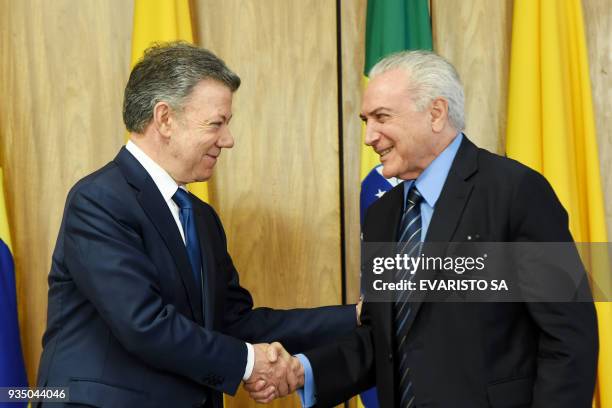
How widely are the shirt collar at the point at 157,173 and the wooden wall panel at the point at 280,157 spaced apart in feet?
4.06

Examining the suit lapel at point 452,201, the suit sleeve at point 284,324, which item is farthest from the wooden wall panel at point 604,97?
the suit lapel at point 452,201

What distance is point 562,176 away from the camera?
11.4 feet

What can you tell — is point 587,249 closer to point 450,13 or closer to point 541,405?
point 450,13

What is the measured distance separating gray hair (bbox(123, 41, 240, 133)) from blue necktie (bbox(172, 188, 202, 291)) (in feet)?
0.83

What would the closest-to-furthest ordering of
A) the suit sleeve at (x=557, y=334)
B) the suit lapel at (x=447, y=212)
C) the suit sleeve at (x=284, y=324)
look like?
1. the suit sleeve at (x=557, y=334)
2. the suit lapel at (x=447, y=212)
3. the suit sleeve at (x=284, y=324)

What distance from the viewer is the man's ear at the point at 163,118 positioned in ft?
8.08

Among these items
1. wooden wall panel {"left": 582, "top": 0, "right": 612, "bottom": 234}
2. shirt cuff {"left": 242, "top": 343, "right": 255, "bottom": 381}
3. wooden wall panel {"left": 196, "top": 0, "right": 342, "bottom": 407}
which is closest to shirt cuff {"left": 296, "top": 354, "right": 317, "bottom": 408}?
shirt cuff {"left": 242, "top": 343, "right": 255, "bottom": 381}

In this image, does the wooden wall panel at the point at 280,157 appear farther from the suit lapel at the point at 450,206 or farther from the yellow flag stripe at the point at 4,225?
the suit lapel at the point at 450,206

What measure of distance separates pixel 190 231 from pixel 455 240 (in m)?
0.85

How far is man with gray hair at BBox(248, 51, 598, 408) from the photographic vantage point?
79.4 inches

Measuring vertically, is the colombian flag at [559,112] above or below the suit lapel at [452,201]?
above

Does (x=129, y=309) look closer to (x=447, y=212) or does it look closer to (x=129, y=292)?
(x=129, y=292)

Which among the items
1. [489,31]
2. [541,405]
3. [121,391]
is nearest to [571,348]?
[541,405]

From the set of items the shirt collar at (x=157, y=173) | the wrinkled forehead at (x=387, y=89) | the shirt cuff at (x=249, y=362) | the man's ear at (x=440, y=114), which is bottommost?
the shirt cuff at (x=249, y=362)
